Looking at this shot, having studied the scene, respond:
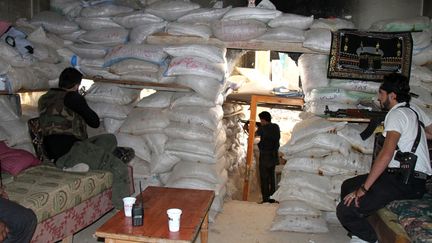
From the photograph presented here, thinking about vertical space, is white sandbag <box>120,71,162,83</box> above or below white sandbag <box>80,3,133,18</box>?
below

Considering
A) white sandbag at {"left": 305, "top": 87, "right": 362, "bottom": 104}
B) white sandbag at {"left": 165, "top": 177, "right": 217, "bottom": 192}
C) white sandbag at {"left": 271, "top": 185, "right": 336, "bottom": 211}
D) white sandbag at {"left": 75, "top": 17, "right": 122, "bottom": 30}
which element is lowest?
white sandbag at {"left": 271, "top": 185, "right": 336, "bottom": 211}

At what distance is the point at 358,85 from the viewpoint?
410cm

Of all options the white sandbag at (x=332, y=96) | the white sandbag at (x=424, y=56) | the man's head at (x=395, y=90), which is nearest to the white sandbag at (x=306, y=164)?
the white sandbag at (x=332, y=96)

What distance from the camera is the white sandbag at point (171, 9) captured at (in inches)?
174

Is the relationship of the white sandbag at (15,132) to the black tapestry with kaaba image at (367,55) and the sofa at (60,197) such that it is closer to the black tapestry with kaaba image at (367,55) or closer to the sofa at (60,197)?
the sofa at (60,197)

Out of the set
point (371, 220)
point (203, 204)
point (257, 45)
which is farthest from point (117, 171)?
point (371, 220)

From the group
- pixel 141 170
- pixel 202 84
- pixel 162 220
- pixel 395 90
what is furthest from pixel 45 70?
pixel 395 90

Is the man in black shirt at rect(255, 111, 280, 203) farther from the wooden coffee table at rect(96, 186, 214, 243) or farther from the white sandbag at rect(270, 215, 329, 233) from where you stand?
the wooden coffee table at rect(96, 186, 214, 243)

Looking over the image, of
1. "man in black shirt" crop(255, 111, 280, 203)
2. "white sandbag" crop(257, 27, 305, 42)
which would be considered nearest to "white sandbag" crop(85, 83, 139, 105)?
"white sandbag" crop(257, 27, 305, 42)

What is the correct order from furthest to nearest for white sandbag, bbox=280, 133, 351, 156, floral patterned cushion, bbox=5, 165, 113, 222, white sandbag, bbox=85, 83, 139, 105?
white sandbag, bbox=85, 83, 139, 105
white sandbag, bbox=280, 133, 351, 156
floral patterned cushion, bbox=5, 165, 113, 222

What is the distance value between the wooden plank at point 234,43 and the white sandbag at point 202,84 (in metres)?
0.43

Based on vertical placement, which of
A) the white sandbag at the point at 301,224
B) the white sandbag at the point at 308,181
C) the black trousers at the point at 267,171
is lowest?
the black trousers at the point at 267,171

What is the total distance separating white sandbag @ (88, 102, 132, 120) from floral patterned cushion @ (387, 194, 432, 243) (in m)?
2.75

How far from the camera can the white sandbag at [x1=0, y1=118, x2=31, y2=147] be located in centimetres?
382
